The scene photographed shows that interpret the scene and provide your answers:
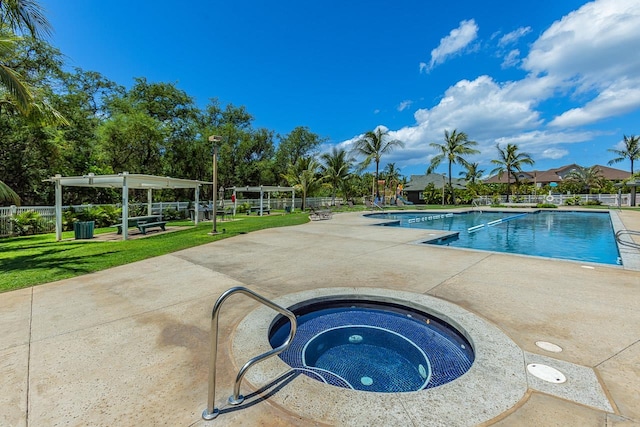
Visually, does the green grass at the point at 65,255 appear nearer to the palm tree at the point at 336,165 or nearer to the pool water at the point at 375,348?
the pool water at the point at 375,348

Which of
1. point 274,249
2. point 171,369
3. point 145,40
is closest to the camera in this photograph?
point 171,369

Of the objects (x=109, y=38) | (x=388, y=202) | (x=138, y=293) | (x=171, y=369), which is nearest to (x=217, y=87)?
(x=109, y=38)

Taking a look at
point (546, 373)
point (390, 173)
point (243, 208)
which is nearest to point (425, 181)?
point (390, 173)

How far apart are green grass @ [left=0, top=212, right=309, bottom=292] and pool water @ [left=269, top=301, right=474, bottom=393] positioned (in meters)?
5.48

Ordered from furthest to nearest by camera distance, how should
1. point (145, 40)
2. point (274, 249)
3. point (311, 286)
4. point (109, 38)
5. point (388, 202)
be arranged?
1. point (388, 202)
2. point (145, 40)
3. point (109, 38)
4. point (274, 249)
5. point (311, 286)

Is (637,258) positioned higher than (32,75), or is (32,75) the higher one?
(32,75)

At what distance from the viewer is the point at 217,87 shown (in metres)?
32.3

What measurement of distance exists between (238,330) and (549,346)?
11.5 feet

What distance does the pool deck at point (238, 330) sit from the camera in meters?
2.08

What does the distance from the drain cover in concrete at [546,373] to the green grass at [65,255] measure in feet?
26.1

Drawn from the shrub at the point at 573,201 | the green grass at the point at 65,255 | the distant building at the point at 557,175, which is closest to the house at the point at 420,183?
the distant building at the point at 557,175

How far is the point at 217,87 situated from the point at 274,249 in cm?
3054

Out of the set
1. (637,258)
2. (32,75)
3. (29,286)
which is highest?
(32,75)

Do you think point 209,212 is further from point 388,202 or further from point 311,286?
point 388,202
